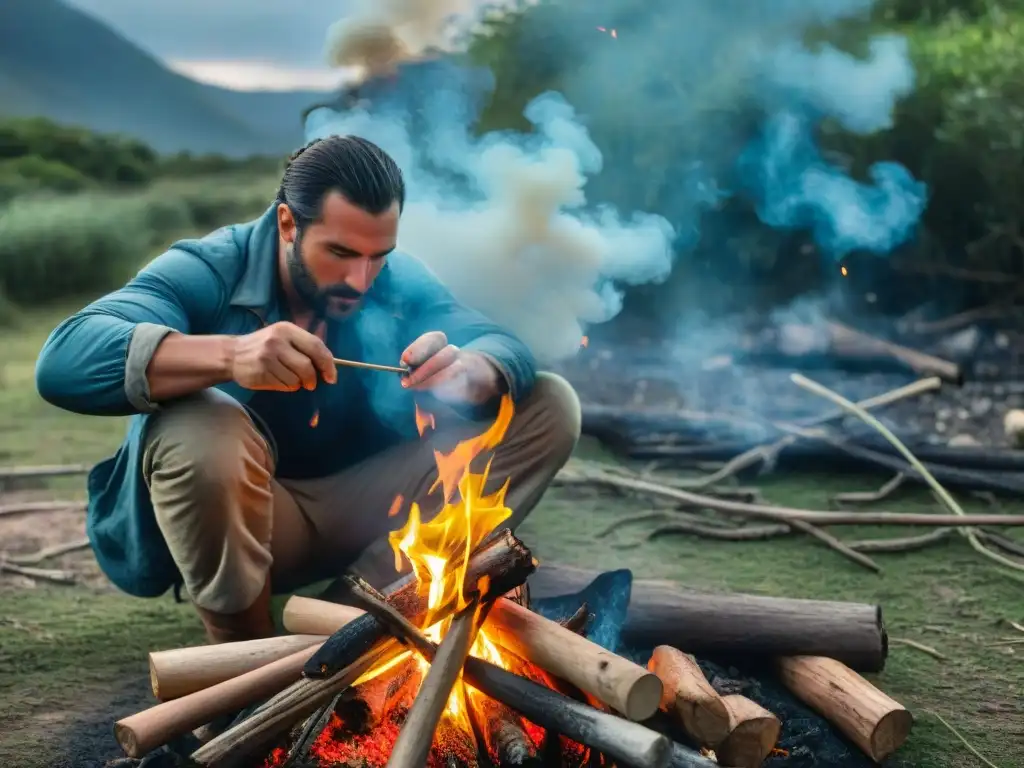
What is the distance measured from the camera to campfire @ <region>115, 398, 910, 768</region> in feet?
8.14

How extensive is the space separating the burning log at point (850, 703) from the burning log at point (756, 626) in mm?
74

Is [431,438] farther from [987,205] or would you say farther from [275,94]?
[987,205]

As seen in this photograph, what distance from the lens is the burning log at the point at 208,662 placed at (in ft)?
9.28

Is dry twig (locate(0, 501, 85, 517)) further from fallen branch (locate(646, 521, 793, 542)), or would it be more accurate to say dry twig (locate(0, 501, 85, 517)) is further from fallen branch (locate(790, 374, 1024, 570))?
fallen branch (locate(790, 374, 1024, 570))

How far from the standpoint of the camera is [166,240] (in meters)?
10.4

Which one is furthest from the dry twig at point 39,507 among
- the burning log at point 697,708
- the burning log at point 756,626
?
the burning log at point 697,708

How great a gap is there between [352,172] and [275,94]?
19.1 ft

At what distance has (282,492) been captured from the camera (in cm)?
355

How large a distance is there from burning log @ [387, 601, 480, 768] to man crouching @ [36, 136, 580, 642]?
32.6 inches

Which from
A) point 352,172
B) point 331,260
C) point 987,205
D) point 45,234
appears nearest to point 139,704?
point 331,260

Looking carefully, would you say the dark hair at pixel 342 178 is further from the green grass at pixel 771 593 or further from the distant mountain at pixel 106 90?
the distant mountain at pixel 106 90

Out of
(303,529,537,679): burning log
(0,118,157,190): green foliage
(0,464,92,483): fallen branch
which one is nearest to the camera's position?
(303,529,537,679): burning log

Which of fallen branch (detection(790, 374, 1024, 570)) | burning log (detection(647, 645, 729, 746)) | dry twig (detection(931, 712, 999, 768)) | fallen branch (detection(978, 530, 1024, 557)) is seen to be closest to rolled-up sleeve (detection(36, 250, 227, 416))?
burning log (detection(647, 645, 729, 746))

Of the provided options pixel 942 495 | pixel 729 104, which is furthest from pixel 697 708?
pixel 729 104
